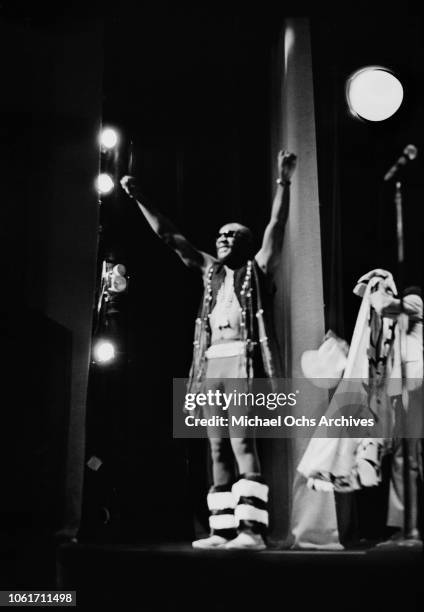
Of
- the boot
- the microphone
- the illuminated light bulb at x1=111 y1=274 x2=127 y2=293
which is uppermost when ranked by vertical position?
the microphone

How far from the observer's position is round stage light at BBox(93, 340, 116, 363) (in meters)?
2.79

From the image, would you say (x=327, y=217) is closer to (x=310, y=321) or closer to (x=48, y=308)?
(x=310, y=321)

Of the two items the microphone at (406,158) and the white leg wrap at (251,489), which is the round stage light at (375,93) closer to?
the microphone at (406,158)

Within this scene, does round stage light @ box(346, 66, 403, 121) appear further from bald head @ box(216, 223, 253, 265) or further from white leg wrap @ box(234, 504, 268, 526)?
white leg wrap @ box(234, 504, 268, 526)

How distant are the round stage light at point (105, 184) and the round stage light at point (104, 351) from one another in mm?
582

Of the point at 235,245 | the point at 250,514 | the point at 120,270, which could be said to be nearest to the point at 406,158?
the point at 235,245

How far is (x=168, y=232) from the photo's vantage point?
111 inches

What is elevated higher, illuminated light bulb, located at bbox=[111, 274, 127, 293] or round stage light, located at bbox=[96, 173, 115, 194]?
round stage light, located at bbox=[96, 173, 115, 194]

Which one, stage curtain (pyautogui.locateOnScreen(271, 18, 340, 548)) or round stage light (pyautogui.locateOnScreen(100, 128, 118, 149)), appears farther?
round stage light (pyautogui.locateOnScreen(100, 128, 118, 149))

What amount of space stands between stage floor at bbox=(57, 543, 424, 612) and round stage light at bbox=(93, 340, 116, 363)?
2.16 feet

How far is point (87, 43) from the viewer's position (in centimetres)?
308

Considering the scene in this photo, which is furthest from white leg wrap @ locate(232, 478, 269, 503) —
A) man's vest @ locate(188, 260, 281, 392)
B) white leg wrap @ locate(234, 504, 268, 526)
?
man's vest @ locate(188, 260, 281, 392)

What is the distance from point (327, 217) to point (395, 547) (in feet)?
3.69

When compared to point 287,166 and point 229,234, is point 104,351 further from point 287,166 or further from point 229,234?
point 287,166
